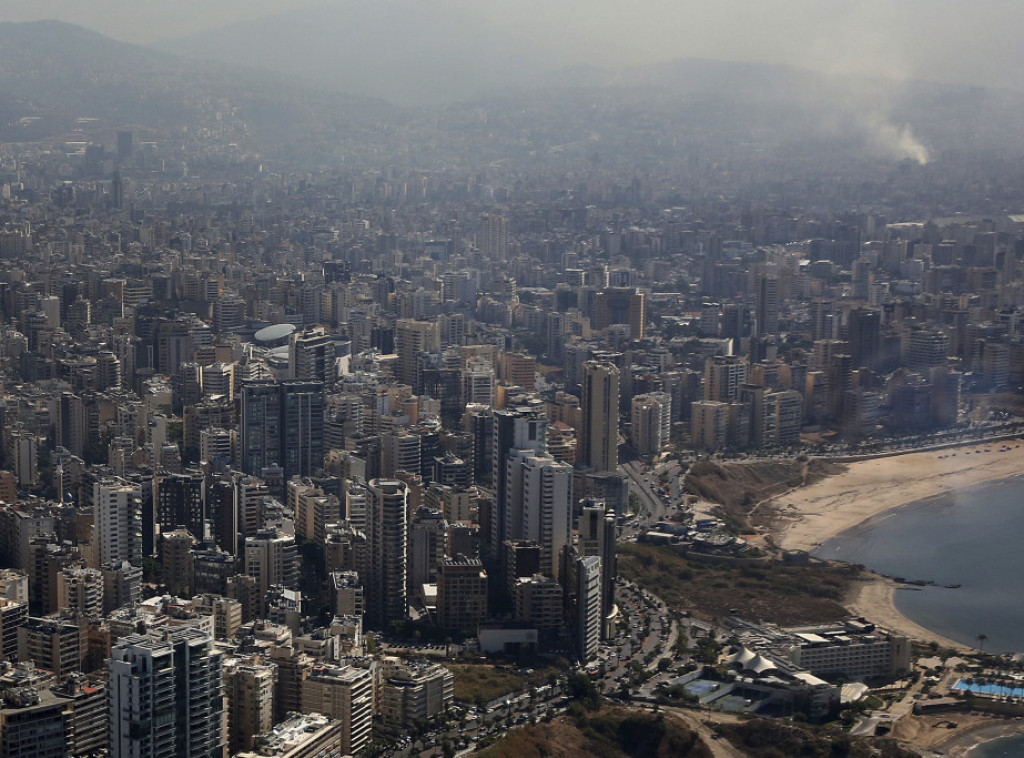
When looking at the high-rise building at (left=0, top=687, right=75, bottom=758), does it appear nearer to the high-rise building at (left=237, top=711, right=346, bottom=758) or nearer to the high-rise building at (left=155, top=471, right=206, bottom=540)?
the high-rise building at (left=237, top=711, right=346, bottom=758)

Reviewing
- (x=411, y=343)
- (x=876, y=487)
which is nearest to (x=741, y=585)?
(x=876, y=487)

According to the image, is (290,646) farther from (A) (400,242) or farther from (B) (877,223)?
(B) (877,223)

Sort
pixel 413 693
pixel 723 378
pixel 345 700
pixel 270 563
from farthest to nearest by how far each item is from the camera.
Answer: pixel 723 378
pixel 270 563
pixel 413 693
pixel 345 700

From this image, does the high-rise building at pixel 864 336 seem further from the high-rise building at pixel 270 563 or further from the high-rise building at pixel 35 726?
the high-rise building at pixel 35 726

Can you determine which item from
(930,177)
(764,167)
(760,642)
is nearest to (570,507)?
(760,642)

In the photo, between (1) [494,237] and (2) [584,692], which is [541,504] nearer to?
(2) [584,692]

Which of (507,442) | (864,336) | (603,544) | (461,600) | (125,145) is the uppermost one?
(125,145)
